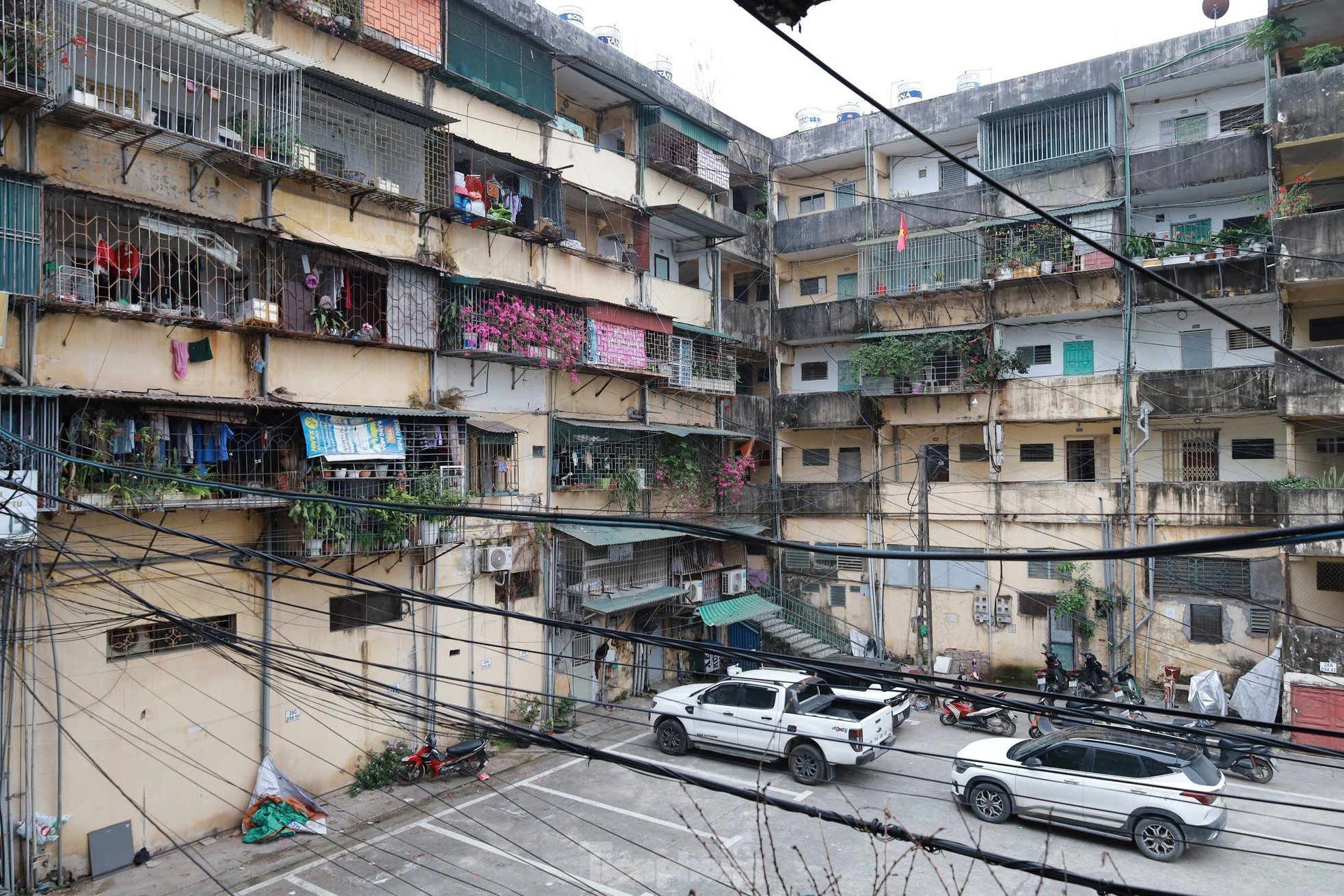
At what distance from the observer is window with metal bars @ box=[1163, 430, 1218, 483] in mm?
21844

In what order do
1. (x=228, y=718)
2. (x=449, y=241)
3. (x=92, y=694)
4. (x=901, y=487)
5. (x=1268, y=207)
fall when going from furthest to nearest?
(x=901, y=487), (x=1268, y=207), (x=449, y=241), (x=228, y=718), (x=92, y=694)

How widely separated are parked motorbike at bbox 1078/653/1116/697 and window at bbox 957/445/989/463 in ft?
21.5

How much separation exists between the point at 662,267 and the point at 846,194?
21.5ft

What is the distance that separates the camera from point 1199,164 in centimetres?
Result: 2108

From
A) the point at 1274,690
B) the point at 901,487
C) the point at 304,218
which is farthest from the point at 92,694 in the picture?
the point at 1274,690

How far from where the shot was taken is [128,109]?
12.5 m

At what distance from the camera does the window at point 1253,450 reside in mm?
21125

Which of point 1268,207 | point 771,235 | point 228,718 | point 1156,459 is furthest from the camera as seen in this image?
point 771,235

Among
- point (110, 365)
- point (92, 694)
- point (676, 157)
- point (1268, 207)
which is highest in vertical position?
point (676, 157)

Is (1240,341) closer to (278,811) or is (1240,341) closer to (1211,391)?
(1211,391)

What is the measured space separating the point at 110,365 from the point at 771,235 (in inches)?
769

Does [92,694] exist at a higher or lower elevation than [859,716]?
higher

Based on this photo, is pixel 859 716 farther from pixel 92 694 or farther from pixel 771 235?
pixel 771 235

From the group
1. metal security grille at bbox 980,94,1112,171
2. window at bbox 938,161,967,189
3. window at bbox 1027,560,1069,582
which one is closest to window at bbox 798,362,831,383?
window at bbox 938,161,967,189
